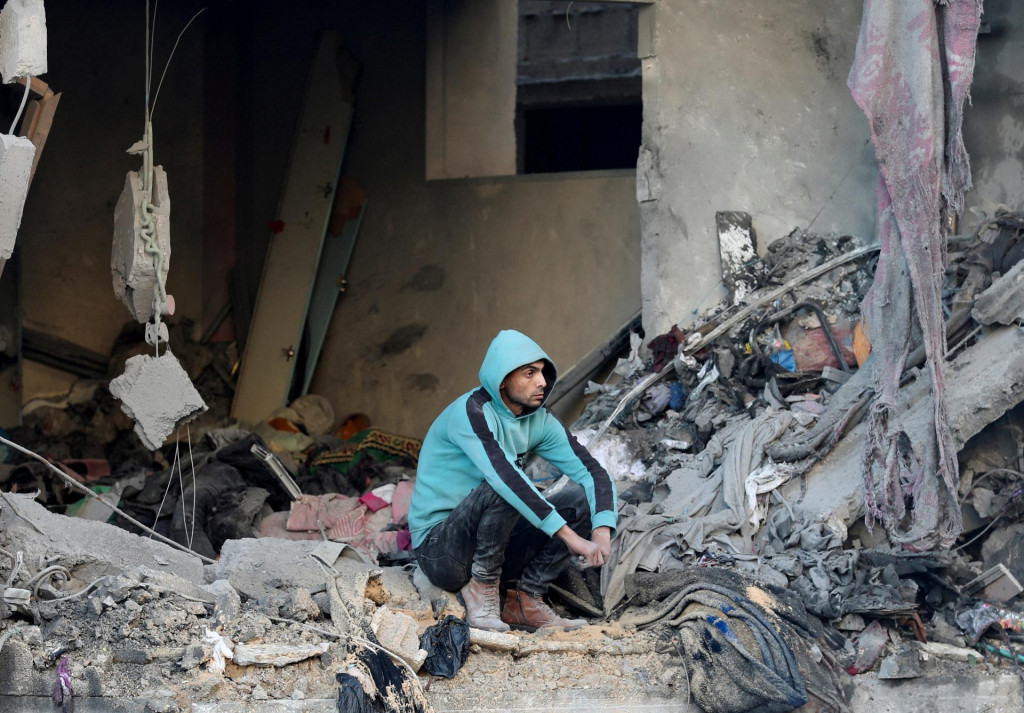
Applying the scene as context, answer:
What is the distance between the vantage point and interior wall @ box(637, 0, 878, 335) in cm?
816

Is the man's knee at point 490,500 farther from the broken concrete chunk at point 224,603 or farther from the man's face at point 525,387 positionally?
the broken concrete chunk at point 224,603

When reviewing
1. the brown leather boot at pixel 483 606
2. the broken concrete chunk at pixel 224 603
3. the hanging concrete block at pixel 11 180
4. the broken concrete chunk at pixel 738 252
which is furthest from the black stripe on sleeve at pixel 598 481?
the broken concrete chunk at pixel 738 252

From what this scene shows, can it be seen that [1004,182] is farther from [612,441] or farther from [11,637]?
[11,637]

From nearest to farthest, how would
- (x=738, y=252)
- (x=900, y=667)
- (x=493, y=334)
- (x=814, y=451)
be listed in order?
1. (x=900, y=667)
2. (x=814, y=451)
3. (x=738, y=252)
4. (x=493, y=334)

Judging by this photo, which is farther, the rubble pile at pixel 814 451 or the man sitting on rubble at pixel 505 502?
the rubble pile at pixel 814 451

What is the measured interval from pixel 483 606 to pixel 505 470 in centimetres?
64

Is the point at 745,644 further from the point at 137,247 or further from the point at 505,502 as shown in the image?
the point at 137,247

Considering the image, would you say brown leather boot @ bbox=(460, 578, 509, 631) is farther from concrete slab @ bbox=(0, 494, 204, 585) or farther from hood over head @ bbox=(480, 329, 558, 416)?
concrete slab @ bbox=(0, 494, 204, 585)

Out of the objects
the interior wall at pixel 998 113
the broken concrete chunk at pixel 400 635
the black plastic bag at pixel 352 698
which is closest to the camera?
the black plastic bag at pixel 352 698

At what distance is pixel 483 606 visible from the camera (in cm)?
532

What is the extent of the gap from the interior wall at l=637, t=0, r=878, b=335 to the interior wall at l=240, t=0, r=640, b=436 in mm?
1142

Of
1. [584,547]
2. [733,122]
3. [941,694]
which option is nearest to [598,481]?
[584,547]

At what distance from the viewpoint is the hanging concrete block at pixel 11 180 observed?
514 centimetres

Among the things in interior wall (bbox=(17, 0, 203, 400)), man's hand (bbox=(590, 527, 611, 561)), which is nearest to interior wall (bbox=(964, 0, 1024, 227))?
man's hand (bbox=(590, 527, 611, 561))
